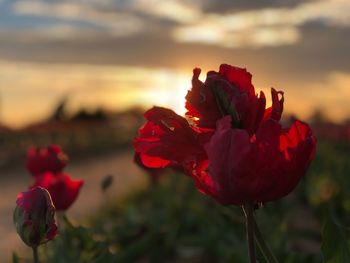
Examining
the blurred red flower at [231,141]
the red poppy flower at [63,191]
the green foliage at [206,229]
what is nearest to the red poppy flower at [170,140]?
the blurred red flower at [231,141]

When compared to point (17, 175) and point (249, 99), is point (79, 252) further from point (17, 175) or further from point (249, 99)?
point (17, 175)

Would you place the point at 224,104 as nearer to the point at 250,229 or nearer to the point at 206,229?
the point at 250,229

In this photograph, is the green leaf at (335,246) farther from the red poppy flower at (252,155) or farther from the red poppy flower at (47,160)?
the red poppy flower at (47,160)

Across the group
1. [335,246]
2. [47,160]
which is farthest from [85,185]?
[335,246]

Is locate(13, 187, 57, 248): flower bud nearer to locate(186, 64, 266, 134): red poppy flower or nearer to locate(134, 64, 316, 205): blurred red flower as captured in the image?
locate(134, 64, 316, 205): blurred red flower

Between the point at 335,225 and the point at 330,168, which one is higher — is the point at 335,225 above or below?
above

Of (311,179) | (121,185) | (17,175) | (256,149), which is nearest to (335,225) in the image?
(256,149)

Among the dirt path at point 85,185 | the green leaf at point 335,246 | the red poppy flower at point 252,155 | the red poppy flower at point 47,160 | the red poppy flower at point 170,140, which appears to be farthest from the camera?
the dirt path at point 85,185
